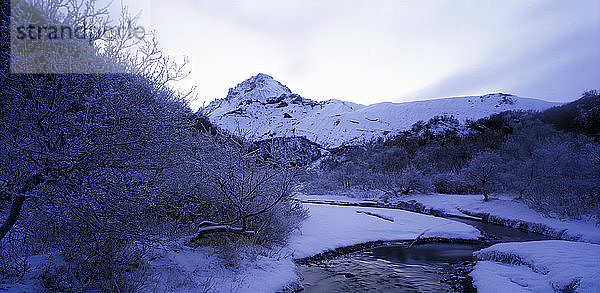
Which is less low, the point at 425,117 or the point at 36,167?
the point at 425,117

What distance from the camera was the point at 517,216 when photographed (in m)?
23.6

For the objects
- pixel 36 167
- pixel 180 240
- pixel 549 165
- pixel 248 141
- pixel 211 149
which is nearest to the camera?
pixel 36 167

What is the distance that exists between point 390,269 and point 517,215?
58.9ft

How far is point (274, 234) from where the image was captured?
41.4ft

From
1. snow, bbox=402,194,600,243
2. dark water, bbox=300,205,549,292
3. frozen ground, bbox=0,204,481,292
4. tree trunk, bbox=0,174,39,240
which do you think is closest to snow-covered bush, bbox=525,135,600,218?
snow, bbox=402,194,600,243

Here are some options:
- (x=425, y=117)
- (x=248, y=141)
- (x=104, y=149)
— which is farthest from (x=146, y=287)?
(x=425, y=117)

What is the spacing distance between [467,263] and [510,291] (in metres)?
4.43

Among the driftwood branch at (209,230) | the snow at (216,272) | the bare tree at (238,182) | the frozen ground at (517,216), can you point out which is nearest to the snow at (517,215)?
the frozen ground at (517,216)

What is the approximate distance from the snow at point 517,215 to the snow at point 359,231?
4820mm

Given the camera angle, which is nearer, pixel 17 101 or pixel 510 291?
pixel 17 101

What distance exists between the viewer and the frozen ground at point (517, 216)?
686 inches

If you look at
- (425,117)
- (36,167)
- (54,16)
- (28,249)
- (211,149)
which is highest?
(425,117)

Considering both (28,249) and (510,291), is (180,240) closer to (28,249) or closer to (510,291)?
(28,249)

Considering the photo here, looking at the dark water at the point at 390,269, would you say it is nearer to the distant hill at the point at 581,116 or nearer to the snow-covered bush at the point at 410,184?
the snow-covered bush at the point at 410,184
